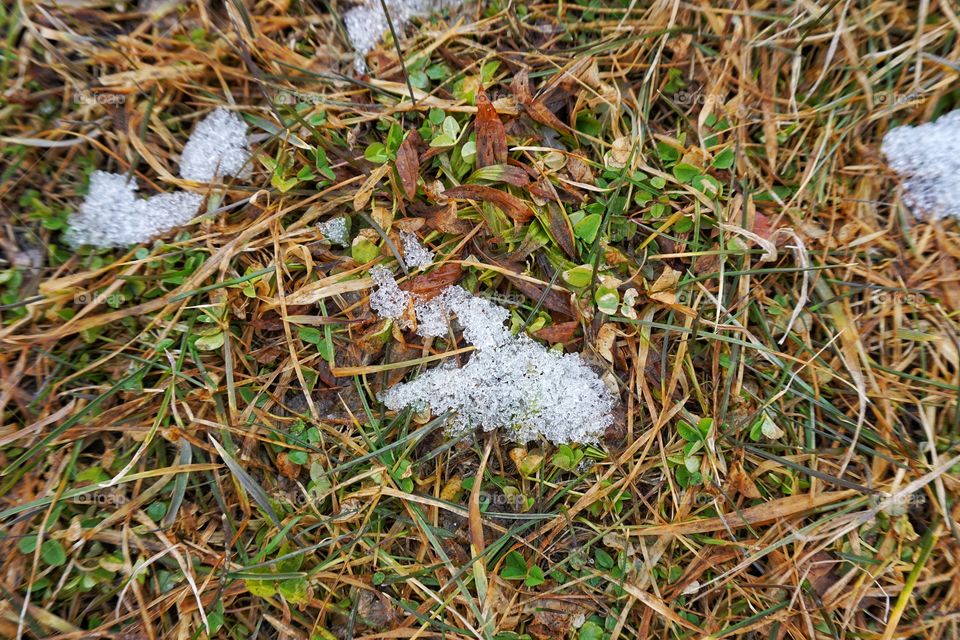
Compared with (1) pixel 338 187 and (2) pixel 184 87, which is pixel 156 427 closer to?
(1) pixel 338 187

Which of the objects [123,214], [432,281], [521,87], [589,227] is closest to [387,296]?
[432,281]

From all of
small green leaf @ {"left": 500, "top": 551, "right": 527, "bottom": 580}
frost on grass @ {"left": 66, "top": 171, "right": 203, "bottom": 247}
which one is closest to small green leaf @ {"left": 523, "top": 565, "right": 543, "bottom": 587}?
small green leaf @ {"left": 500, "top": 551, "right": 527, "bottom": 580}

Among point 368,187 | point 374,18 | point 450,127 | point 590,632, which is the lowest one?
point 590,632

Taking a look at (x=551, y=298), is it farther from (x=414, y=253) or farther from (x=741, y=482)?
(x=741, y=482)

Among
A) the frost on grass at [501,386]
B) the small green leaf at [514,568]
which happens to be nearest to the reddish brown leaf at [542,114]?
the frost on grass at [501,386]

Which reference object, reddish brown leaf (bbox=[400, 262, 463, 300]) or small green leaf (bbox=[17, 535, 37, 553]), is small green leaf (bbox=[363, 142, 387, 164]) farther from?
small green leaf (bbox=[17, 535, 37, 553])

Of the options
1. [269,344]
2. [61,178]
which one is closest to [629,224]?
[269,344]

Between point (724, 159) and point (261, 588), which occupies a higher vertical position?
point (724, 159)
